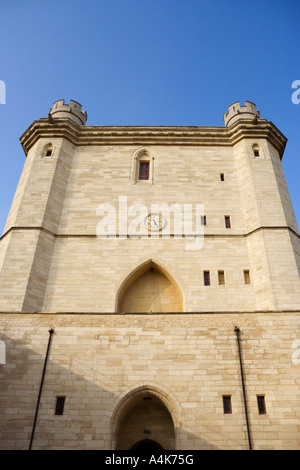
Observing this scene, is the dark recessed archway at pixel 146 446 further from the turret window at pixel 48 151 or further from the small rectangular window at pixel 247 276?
the turret window at pixel 48 151

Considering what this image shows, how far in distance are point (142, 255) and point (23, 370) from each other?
5148 mm

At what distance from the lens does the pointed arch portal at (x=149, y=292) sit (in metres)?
12.5

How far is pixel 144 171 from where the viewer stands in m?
15.7

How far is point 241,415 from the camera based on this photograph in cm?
895

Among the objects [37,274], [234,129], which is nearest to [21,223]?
[37,274]

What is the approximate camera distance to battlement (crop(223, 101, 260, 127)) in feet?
56.4

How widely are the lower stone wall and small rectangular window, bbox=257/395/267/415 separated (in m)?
0.11

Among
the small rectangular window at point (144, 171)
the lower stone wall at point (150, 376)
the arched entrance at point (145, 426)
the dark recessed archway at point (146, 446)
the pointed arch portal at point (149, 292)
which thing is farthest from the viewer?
the small rectangular window at point (144, 171)

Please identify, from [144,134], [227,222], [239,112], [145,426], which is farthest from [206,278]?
[239,112]

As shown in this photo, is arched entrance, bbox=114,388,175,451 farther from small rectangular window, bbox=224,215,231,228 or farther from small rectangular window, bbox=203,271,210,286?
small rectangular window, bbox=224,215,231,228

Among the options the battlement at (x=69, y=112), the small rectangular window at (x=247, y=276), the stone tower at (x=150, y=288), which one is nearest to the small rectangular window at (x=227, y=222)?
the stone tower at (x=150, y=288)

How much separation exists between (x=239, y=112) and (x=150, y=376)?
12.6m

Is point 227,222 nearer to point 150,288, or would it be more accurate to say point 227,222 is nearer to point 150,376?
point 150,288

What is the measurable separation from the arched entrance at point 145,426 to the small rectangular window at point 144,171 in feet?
27.9
